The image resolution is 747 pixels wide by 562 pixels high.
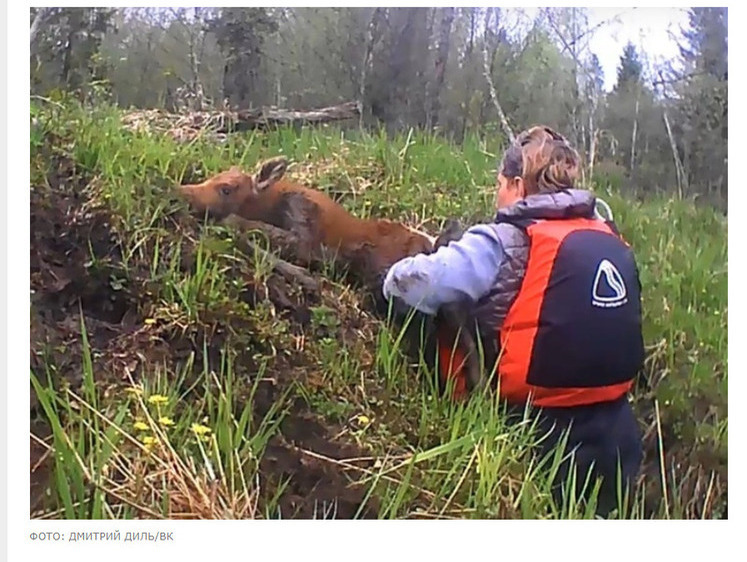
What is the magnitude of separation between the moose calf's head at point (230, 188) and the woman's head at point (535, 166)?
1.20ft

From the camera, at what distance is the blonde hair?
1.65 m

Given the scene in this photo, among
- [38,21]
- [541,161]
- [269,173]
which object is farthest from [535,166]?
[38,21]

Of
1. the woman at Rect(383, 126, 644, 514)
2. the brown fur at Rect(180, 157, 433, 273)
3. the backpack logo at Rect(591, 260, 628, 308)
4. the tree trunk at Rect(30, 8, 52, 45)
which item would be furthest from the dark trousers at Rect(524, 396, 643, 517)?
the tree trunk at Rect(30, 8, 52, 45)

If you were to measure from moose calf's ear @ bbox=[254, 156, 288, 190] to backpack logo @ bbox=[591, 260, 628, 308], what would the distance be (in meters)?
0.54

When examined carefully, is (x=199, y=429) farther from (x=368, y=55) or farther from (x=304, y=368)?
(x=368, y=55)

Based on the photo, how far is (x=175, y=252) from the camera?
1.64 metres

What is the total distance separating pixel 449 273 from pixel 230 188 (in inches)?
15.2

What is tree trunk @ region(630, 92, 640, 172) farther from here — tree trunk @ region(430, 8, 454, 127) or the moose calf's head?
the moose calf's head

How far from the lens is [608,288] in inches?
63.4

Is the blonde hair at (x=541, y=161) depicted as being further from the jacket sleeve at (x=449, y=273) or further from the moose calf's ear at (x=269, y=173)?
the moose calf's ear at (x=269, y=173)
